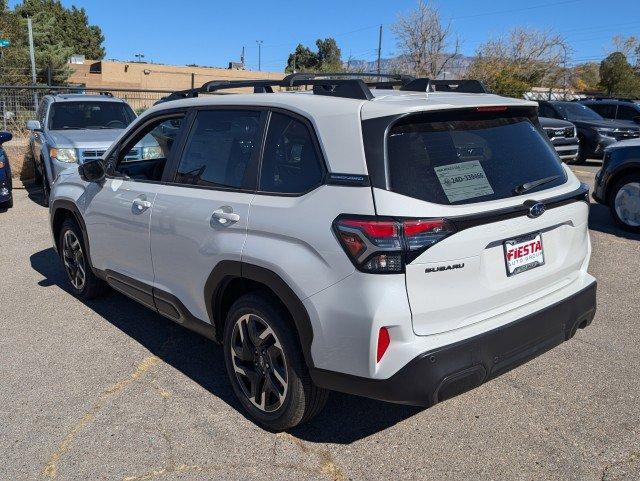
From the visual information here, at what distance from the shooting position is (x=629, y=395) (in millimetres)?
3783

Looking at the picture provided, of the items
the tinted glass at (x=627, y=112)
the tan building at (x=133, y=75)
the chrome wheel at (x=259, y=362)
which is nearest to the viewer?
the chrome wheel at (x=259, y=362)

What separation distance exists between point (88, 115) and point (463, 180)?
31.1 ft

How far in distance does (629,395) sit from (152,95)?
1883 cm

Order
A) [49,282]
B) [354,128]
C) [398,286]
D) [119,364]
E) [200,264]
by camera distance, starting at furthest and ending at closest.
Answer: [49,282] → [119,364] → [200,264] → [354,128] → [398,286]

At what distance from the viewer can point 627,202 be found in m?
8.22

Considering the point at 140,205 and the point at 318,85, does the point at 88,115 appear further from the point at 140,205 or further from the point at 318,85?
the point at 318,85

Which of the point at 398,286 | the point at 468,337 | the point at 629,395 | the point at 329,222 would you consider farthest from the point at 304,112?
the point at 629,395

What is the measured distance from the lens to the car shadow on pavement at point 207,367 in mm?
3484

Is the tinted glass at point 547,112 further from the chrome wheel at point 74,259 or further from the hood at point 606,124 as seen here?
the chrome wheel at point 74,259

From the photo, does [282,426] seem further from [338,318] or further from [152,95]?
[152,95]

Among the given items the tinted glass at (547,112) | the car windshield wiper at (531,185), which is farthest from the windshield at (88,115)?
the tinted glass at (547,112)

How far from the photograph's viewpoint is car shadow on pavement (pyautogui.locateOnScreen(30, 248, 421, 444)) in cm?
348

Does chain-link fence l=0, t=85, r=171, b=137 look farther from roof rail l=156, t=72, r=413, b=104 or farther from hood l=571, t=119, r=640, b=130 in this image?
hood l=571, t=119, r=640, b=130

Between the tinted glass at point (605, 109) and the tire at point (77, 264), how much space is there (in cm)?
1686
